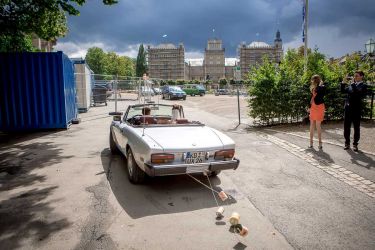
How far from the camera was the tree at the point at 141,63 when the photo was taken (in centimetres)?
13350

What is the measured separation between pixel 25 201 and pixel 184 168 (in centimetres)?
245

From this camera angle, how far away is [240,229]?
3621 millimetres

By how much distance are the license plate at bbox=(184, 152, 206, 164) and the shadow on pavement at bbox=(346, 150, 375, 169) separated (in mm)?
3742

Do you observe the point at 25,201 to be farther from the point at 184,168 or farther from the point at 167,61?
the point at 167,61

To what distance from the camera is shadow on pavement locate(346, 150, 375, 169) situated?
6450 millimetres

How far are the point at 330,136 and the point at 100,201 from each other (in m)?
7.70

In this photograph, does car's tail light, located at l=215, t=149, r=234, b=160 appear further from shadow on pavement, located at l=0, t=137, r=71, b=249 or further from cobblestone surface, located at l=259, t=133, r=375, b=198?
shadow on pavement, located at l=0, t=137, r=71, b=249

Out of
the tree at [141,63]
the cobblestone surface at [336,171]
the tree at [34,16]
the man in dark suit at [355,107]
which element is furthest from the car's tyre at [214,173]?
the tree at [141,63]

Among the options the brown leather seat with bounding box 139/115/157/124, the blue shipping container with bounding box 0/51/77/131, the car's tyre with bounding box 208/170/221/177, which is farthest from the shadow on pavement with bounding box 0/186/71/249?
the blue shipping container with bounding box 0/51/77/131

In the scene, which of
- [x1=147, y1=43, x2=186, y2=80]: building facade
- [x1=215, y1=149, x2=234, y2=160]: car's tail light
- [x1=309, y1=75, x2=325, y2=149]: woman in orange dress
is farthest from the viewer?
[x1=147, y1=43, x2=186, y2=80]: building facade

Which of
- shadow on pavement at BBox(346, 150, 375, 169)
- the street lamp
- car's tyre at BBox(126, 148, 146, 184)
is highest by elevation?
the street lamp

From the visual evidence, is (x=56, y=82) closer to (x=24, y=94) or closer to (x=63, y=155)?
(x=24, y=94)

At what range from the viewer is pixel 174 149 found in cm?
468

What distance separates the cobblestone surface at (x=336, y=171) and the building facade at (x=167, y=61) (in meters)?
166
